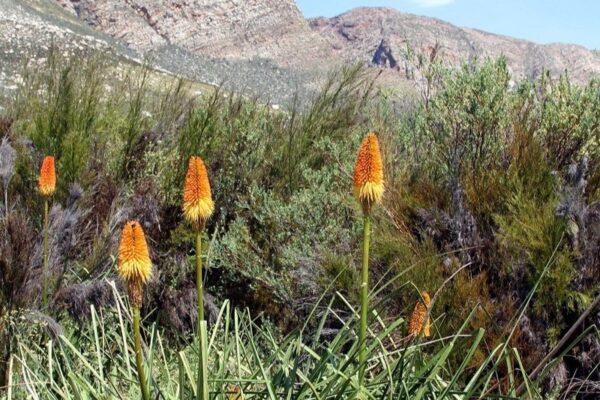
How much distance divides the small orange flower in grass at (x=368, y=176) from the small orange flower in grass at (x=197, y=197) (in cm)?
34

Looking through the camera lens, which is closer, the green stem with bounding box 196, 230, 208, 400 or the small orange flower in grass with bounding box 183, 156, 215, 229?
the green stem with bounding box 196, 230, 208, 400

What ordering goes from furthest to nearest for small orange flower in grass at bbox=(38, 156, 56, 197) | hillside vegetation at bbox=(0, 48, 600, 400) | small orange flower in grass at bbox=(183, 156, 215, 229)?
hillside vegetation at bbox=(0, 48, 600, 400) < small orange flower in grass at bbox=(38, 156, 56, 197) < small orange flower in grass at bbox=(183, 156, 215, 229)

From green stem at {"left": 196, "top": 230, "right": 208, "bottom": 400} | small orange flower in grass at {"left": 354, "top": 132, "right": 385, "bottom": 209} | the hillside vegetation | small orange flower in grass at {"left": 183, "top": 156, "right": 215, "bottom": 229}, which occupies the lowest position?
the hillside vegetation

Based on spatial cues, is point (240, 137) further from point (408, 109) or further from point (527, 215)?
point (527, 215)

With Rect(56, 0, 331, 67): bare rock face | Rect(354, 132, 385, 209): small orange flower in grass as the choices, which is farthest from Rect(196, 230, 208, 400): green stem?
Rect(56, 0, 331, 67): bare rock face

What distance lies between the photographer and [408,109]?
656 cm

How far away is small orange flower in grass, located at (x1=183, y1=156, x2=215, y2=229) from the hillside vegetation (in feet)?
1.69

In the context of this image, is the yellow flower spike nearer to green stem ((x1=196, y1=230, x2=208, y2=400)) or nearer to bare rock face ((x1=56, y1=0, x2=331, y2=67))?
green stem ((x1=196, y1=230, x2=208, y2=400))

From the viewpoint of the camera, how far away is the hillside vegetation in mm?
3572

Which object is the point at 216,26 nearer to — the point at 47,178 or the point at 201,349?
the point at 47,178

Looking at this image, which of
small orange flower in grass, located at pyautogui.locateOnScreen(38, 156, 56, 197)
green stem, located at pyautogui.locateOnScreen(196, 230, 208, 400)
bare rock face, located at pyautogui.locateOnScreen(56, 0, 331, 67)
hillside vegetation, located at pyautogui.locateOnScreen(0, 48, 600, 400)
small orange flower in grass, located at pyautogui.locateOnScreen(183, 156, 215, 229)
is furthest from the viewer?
bare rock face, located at pyautogui.locateOnScreen(56, 0, 331, 67)

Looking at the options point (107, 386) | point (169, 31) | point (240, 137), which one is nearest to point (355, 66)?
point (240, 137)

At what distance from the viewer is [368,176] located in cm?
180

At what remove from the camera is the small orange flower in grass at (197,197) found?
1.78m
